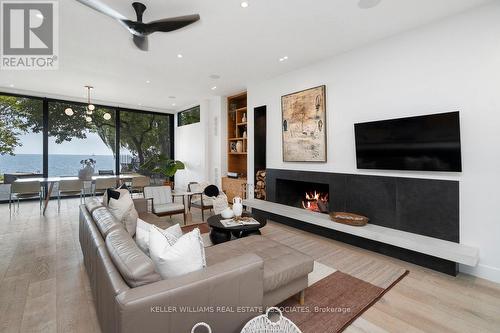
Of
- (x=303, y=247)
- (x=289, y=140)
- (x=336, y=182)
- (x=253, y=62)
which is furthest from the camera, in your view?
(x=289, y=140)

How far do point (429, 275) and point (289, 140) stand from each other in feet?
9.64

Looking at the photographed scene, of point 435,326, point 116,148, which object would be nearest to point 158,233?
point 435,326

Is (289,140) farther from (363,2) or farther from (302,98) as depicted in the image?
(363,2)

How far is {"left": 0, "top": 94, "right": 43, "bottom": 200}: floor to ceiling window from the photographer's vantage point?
6.03 m

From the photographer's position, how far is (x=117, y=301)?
1.17m

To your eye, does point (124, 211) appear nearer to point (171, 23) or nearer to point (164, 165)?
point (171, 23)

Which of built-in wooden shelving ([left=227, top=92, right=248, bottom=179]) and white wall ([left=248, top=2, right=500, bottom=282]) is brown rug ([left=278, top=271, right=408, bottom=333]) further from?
built-in wooden shelving ([left=227, top=92, right=248, bottom=179])

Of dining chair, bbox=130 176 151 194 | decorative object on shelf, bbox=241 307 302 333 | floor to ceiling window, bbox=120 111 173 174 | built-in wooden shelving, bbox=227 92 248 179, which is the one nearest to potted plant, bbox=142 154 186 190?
floor to ceiling window, bbox=120 111 173 174

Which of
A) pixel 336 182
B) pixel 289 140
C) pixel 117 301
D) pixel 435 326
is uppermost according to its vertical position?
pixel 289 140

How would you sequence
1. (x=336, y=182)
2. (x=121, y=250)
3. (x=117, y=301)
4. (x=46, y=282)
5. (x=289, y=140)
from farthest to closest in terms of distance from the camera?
1. (x=289, y=140)
2. (x=336, y=182)
3. (x=46, y=282)
4. (x=121, y=250)
5. (x=117, y=301)

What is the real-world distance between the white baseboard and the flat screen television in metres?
1.11

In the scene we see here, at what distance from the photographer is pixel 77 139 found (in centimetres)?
714

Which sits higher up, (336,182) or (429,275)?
(336,182)

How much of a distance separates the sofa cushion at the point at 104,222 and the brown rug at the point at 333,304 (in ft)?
5.29
